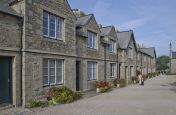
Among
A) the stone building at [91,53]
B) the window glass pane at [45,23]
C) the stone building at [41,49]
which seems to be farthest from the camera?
the stone building at [91,53]

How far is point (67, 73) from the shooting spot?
16406 mm

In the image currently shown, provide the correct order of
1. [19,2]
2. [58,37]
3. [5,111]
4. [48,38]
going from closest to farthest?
[5,111] < [19,2] < [48,38] < [58,37]

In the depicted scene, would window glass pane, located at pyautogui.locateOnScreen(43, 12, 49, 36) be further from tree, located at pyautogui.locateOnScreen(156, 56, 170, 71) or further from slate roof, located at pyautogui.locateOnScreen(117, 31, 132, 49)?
tree, located at pyautogui.locateOnScreen(156, 56, 170, 71)

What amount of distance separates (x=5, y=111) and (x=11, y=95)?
4.12 feet

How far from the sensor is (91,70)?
21.4 meters

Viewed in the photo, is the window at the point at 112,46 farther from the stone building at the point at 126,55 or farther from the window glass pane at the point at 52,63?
the window glass pane at the point at 52,63

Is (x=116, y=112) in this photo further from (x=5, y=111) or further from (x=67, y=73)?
(x=67, y=73)

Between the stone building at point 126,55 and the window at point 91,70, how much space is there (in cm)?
802

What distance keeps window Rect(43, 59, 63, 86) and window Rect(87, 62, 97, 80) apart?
5.09 m

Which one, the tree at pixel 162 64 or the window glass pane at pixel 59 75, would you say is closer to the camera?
the window glass pane at pixel 59 75

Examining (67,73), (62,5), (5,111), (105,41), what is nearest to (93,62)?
(105,41)

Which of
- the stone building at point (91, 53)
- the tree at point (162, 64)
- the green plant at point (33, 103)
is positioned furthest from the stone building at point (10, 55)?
the tree at point (162, 64)

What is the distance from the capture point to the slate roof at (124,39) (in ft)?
105

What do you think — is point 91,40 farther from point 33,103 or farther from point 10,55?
point 10,55
